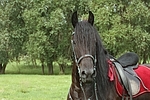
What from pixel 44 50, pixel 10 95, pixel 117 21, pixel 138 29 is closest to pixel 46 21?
pixel 44 50

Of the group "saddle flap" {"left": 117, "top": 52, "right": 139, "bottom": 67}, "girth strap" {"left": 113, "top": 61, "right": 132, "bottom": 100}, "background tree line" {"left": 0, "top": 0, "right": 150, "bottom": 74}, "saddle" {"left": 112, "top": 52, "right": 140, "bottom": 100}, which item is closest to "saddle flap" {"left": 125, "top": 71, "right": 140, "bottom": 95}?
"saddle" {"left": 112, "top": 52, "right": 140, "bottom": 100}

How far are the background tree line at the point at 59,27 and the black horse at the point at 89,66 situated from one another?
86.3ft

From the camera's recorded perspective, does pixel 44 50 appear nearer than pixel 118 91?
No

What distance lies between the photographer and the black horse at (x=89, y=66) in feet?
12.8

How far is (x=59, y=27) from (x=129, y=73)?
1117 inches

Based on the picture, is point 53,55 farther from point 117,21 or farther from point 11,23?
point 117,21

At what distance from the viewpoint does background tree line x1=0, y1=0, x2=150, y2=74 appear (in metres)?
31.0

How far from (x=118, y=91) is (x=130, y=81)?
0.40 meters

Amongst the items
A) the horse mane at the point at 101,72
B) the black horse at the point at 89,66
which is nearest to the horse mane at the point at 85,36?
the black horse at the point at 89,66

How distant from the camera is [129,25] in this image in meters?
31.3

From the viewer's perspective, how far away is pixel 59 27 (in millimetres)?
33156

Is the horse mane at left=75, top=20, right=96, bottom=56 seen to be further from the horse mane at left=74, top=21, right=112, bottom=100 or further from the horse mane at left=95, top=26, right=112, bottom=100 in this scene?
the horse mane at left=95, top=26, right=112, bottom=100

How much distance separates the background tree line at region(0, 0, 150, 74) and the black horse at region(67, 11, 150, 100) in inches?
1035

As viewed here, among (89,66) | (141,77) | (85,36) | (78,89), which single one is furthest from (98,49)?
(141,77)
